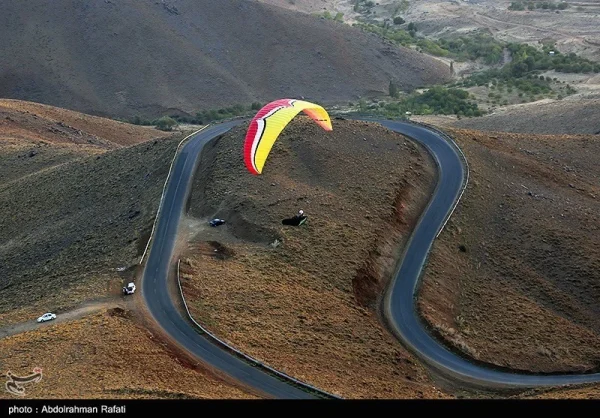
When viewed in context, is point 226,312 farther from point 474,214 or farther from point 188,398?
point 474,214

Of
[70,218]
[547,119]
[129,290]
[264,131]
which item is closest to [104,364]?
[129,290]

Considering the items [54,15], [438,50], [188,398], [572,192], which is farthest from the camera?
[438,50]

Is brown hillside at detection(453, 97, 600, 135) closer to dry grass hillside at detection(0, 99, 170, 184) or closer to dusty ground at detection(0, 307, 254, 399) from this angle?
dry grass hillside at detection(0, 99, 170, 184)

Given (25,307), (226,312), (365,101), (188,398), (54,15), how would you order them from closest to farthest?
(188,398) < (226,312) < (25,307) < (365,101) < (54,15)

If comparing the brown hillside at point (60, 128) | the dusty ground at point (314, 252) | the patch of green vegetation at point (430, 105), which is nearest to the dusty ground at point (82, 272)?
the brown hillside at point (60, 128)

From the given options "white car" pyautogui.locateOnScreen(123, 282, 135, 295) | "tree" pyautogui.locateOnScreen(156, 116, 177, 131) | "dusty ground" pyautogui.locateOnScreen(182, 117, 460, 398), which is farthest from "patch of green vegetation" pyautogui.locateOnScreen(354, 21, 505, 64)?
"white car" pyautogui.locateOnScreen(123, 282, 135, 295)

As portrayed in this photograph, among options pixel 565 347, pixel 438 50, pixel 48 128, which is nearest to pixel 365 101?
pixel 438 50
